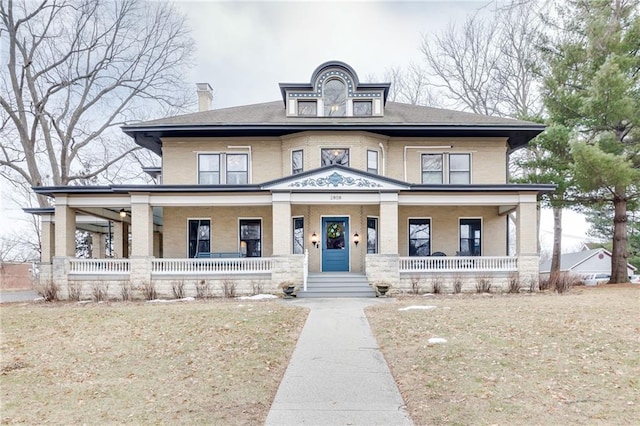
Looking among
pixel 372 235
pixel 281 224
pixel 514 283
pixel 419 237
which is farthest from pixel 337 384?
pixel 419 237

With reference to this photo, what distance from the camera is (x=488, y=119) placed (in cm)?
1967

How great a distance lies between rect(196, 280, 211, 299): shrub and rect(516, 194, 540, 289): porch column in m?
12.7

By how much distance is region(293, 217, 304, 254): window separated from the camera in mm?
18562

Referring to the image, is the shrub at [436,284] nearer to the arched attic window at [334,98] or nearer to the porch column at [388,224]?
the porch column at [388,224]

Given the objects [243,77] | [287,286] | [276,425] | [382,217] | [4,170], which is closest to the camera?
[276,425]

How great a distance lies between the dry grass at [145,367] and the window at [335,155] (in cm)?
940

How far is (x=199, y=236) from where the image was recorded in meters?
19.2

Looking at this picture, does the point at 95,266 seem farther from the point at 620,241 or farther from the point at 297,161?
the point at 620,241

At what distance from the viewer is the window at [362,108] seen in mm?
19719

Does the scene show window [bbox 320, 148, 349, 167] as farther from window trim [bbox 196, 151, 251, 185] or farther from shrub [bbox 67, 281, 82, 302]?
shrub [bbox 67, 281, 82, 302]

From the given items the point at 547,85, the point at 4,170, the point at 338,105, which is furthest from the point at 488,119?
the point at 4,170

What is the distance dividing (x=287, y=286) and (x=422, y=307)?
4.95 meters

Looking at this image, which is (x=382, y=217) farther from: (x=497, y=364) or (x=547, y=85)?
(x=547, y=85)

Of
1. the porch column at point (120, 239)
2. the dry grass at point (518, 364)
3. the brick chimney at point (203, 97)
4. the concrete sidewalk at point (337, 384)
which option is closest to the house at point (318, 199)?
the porch column at point (120, 239)
